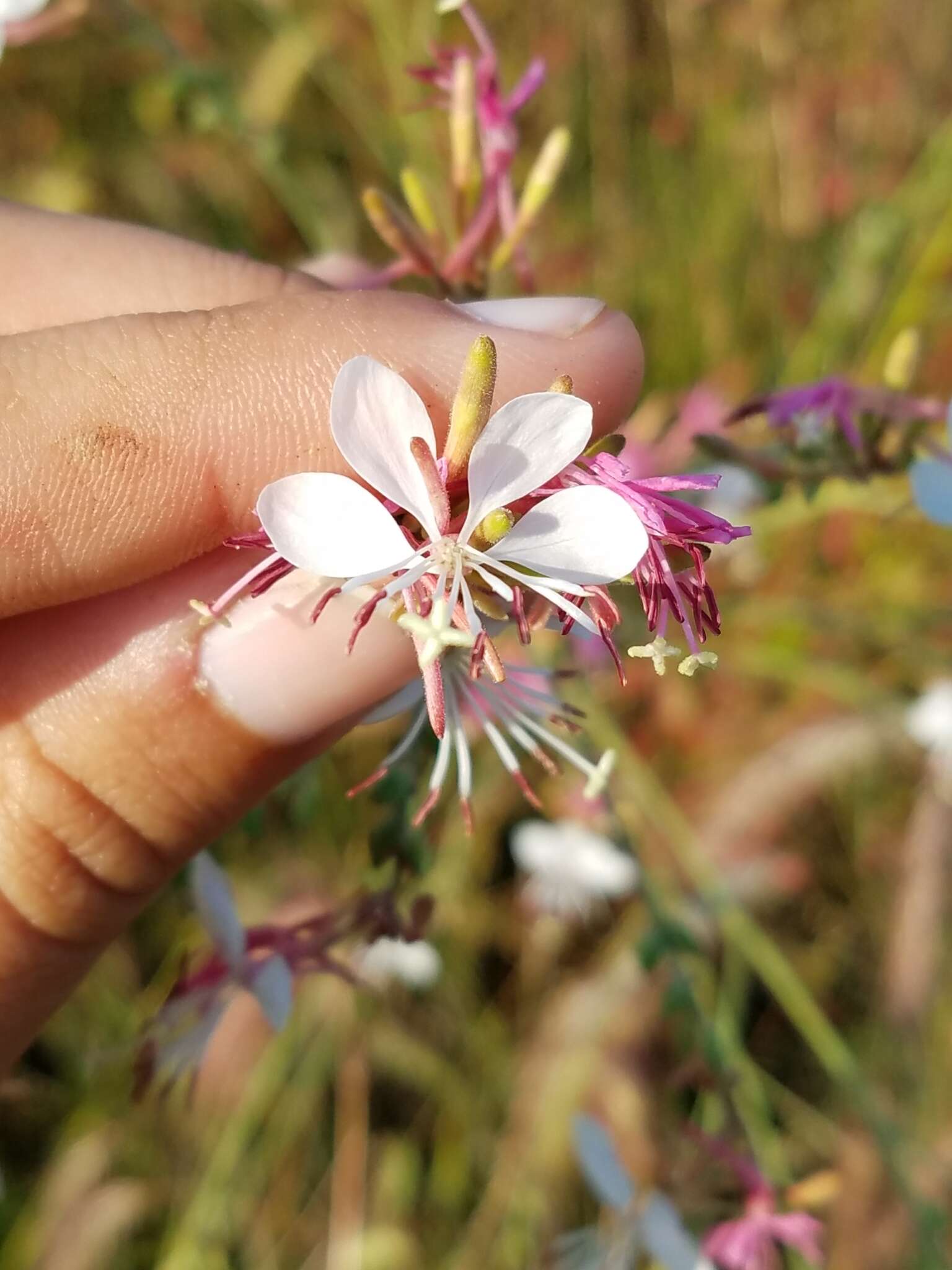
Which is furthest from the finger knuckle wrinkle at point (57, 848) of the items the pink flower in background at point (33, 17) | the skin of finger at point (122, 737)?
the pink flower in background at point (33, 17)

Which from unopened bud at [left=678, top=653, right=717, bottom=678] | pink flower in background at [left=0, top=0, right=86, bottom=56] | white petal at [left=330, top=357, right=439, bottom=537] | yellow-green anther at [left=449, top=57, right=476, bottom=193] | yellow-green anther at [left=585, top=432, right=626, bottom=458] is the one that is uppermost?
pink flower in background at [left=0, top=0, right=86, bottom=56]

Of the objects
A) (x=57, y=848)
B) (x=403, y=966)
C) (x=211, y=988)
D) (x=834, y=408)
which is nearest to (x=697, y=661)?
(x=834, y=408)

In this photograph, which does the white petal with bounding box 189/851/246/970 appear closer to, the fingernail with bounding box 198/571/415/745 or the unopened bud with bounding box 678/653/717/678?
the fingernail with bounding box 198/571/415/745

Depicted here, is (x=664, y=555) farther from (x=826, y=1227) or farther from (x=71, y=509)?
(x=826, y=1227)

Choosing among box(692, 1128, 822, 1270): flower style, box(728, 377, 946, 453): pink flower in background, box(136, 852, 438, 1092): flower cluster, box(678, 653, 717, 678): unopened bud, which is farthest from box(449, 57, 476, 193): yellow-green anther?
box(692, 1128, 822, 1270): flower style

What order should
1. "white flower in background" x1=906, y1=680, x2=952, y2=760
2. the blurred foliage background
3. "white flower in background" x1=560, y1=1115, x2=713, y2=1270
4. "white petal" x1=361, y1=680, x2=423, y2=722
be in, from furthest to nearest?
"white flower in background" x1=906, y1=680, x2=952, y2=760 < the blurred foliage background < "white flower in background" x1=560, y1=1115, x2=713, y2=1270 < "white petal" x1=361, y1=680, x2=423, y2=722

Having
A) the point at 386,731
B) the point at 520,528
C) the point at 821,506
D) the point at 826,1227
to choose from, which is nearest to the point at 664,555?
the point at 520,528

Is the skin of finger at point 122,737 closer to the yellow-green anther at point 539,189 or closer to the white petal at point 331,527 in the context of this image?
the white petal at point 331,527
